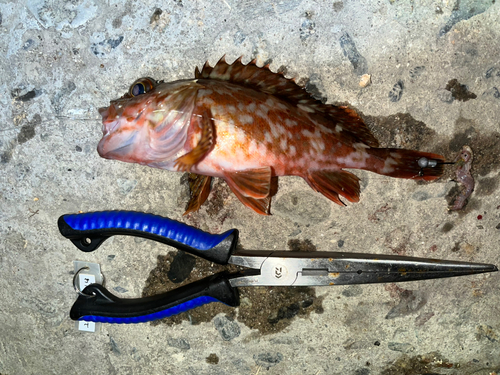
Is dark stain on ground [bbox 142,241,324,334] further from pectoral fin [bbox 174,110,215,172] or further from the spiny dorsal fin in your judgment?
the spiny dorsal fin

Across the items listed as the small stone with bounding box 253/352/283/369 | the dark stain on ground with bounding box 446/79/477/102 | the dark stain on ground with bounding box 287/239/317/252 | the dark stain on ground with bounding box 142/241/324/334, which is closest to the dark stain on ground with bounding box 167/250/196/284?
the dark stain on ground with bounding box 142/241/324/334

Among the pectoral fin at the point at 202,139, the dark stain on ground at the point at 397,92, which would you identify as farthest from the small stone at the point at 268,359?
the dark stain on ground at the point at 397,92

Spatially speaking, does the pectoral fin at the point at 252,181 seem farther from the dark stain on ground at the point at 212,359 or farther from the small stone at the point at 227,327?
the dark stain on ground at the point at 212,359

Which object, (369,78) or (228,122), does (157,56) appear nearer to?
(228,122)

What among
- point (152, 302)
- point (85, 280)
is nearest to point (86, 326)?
point (85, 280)

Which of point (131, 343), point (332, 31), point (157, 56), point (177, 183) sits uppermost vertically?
point (332, 31)

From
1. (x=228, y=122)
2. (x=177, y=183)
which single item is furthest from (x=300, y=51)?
(x=177, y=183)
